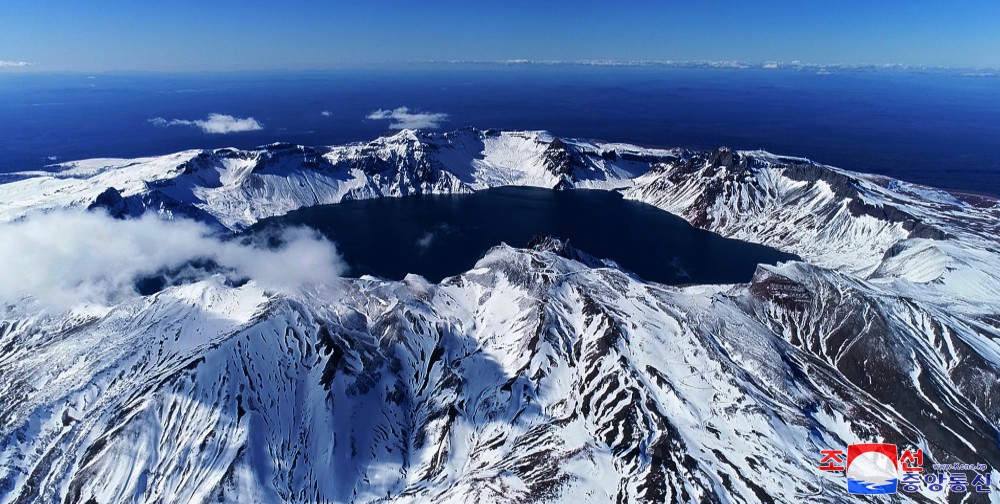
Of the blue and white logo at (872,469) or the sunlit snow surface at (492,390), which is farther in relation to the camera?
the sunlit snow surface at (492,390)

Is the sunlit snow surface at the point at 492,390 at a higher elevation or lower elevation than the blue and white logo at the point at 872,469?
higher

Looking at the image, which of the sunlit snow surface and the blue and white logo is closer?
the blue and white logo

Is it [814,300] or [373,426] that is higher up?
[814,300]

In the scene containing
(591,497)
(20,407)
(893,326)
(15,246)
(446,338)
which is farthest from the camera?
(15,246)

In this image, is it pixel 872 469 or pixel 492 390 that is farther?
pixel 492 390

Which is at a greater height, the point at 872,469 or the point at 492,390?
the point at 492,390

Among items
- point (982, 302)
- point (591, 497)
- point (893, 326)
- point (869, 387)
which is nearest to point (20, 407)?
point (591, 497)

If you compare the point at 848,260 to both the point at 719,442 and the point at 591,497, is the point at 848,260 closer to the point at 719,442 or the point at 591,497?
the point at 719,442

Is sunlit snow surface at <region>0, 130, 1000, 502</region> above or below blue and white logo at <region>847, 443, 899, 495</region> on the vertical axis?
above
